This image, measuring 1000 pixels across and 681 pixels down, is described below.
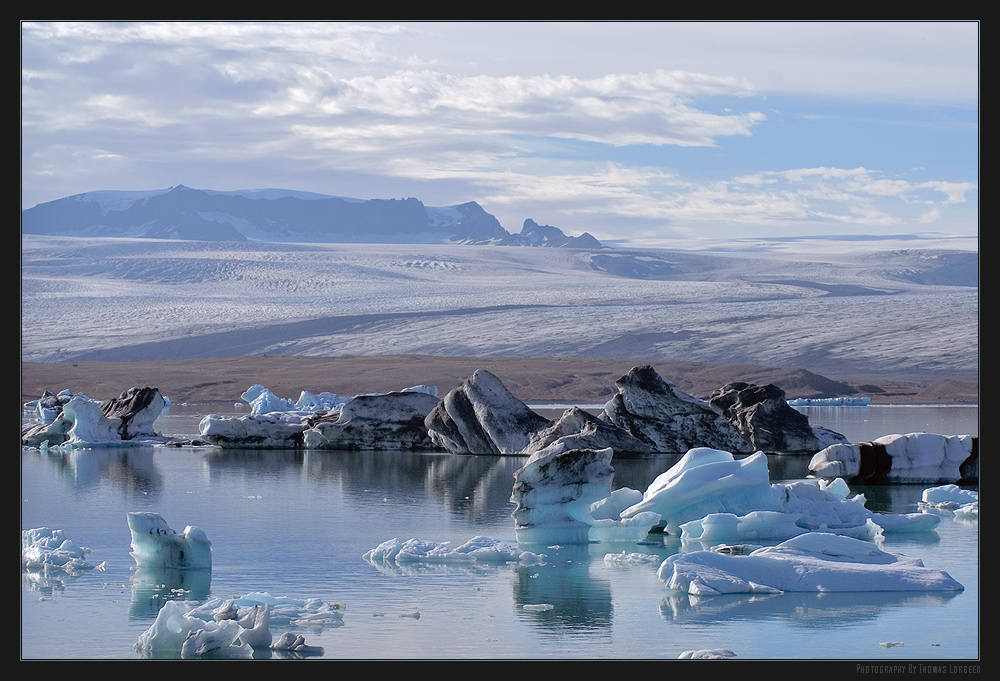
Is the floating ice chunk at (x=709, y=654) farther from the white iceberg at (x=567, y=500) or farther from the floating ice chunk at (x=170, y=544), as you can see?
the white iceberg at (x=567, y=500)

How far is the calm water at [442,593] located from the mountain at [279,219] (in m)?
131

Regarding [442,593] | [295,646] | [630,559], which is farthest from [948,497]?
[295,646]

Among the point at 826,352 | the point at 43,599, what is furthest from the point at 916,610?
the point at 826,352

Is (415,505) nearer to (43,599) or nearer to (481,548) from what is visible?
(481,548)

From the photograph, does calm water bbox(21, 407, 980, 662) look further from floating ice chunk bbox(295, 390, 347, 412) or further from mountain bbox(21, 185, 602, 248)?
mountain bbox(21, 185, 602, 248)

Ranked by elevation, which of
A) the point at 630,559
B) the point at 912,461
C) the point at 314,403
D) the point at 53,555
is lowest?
the point at 314,403

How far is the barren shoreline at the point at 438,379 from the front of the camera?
50938mm

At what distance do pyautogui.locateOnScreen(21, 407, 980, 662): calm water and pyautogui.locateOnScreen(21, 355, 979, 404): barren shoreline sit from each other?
33319 millimetres

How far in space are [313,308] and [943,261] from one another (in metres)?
49.0

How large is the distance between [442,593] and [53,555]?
3475 mm

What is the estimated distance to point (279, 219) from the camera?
164250mm

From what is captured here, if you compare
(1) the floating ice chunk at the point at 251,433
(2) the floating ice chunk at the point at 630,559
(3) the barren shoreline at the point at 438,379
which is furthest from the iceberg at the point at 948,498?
(3) the barren shoreline at the point at 438,379

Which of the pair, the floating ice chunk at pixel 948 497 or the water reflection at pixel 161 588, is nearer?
the water reflection at pixel 161 588

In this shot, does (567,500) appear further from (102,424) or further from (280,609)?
(102,424)
